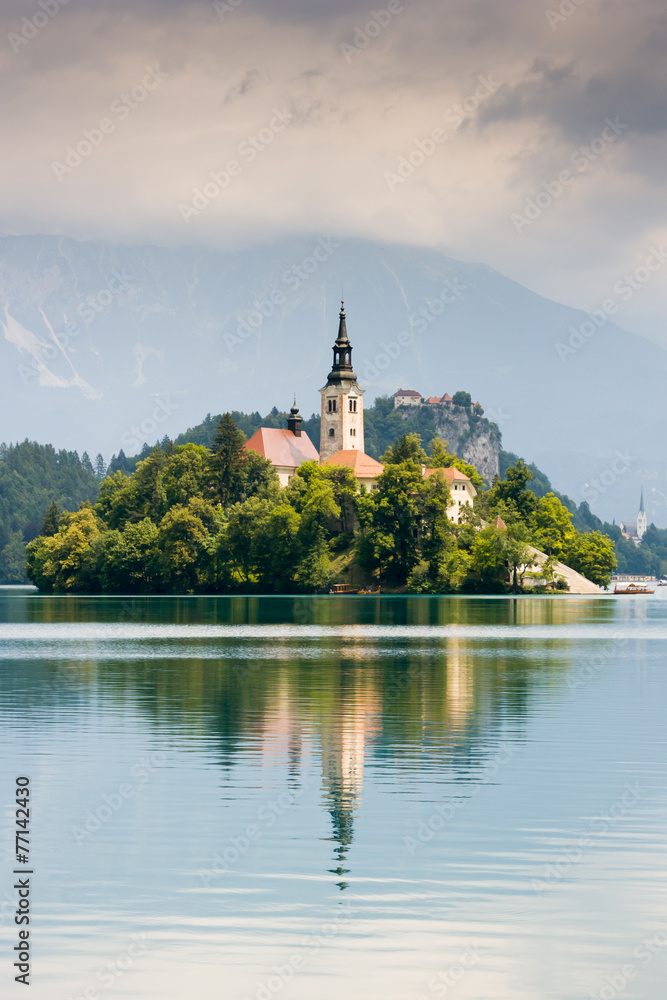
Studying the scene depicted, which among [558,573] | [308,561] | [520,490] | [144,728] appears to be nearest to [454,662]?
[144,728]

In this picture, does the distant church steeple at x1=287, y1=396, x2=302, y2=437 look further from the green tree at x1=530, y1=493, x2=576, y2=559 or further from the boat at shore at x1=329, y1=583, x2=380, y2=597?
the boat at shore at x1=329, y1=583, x2=380, y2=597

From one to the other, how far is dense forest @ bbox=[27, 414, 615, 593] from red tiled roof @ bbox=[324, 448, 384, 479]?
1885 cm

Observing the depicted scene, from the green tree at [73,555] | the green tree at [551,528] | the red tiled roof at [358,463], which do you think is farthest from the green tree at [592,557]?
the green tree at [73,555]

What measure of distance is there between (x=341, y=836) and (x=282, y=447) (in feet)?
510

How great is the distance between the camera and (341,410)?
17350 centimetres

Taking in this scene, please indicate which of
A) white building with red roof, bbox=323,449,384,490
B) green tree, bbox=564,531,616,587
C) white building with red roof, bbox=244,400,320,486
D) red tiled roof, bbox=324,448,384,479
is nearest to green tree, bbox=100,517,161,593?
white building with red roof, bbox=323,449,384,490

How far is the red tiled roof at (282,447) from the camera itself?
166m

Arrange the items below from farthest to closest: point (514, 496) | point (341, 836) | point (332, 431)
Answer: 1. point (332, 431)
2. point (514, 496)
3. point (341, 836)

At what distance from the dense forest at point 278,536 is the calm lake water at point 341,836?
8687 cm

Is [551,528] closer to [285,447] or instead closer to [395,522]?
[395,522]

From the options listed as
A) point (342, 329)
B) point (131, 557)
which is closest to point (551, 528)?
point (131, 557)

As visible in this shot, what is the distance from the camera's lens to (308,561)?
12175 cm

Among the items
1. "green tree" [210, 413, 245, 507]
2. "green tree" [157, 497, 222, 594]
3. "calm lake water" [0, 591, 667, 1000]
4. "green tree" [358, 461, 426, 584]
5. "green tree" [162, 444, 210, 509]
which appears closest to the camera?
"calm lake water" [0, 591, 667, 1000]

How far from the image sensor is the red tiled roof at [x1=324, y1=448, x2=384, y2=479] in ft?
508
